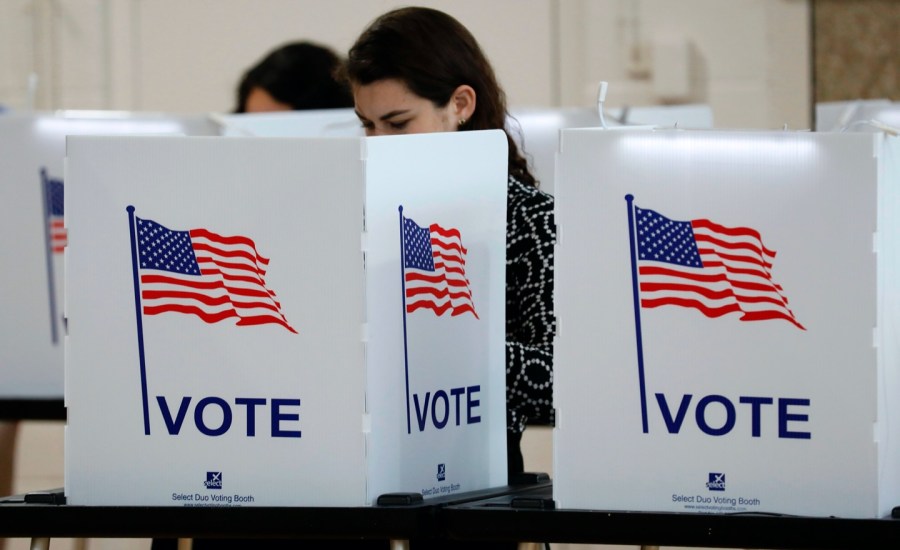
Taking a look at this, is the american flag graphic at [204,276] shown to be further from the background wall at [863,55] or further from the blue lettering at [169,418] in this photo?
the background wall at [863,55]

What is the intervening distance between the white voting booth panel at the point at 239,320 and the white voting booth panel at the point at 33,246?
1.02 metres

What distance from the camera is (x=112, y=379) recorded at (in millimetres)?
1270

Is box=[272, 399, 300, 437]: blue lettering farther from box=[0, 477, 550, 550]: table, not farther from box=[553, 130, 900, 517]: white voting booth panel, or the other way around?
box=[553, 130, 900, 517]: white voting booth panel

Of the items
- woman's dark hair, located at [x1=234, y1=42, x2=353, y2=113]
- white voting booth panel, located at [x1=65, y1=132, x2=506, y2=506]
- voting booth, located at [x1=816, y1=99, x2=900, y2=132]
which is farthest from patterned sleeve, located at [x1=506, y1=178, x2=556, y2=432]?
woman's dark hair, located at [x1=234, y1=42, x2=353, y2=113]

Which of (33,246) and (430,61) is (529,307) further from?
(33,246)

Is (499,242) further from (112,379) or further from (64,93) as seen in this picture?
(64,93)

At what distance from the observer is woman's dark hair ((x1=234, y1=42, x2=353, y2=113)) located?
119 inches

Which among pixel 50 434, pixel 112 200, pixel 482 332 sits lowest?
pixel 50 434

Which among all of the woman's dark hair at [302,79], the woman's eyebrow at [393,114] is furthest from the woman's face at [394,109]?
the woman's dark hair at [302,79]

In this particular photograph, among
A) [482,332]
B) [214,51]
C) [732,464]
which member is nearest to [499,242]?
[482,332]

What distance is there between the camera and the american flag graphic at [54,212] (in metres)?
2.29

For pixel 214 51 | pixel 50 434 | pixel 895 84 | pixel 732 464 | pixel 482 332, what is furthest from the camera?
pixel 214 51

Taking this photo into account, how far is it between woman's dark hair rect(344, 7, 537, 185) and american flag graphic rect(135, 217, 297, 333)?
0.59m

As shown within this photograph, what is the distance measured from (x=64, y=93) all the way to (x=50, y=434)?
1345 mm
